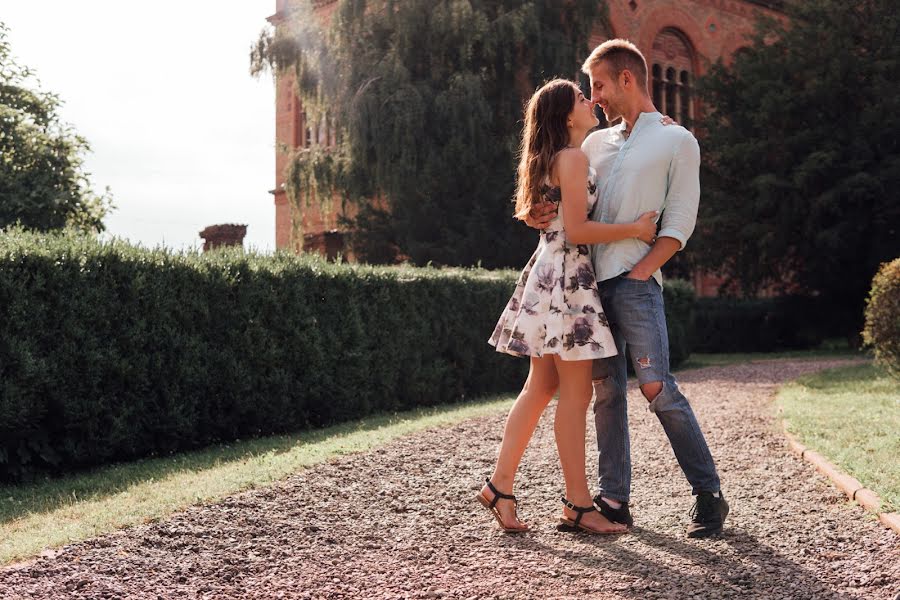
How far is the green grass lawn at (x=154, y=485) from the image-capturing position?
4.75m

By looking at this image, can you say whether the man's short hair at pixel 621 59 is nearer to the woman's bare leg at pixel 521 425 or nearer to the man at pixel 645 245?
the man at pixel 645 245

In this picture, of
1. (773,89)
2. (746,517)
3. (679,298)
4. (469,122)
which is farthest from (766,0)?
(746,517)

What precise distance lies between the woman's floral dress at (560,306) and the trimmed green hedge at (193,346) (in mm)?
4125

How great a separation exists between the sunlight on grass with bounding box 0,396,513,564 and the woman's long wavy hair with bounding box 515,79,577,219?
2606mm

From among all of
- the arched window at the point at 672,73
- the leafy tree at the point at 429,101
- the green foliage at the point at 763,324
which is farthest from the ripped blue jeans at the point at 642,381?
the arched window at the point at 672,73

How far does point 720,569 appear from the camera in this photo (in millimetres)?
3818

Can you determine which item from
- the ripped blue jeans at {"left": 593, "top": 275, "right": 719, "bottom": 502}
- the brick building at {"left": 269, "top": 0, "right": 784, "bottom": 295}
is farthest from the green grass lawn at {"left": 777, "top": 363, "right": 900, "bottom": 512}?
the brick building at {"left": 269, "top": 0, "right": 784, "bottom": 295}

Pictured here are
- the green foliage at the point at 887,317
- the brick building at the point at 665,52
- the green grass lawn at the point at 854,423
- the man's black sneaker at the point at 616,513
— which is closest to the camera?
the man's black sneaker at the point at 616,513

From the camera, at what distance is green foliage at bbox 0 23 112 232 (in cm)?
1467

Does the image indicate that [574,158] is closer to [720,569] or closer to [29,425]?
[720,569]

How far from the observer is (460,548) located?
14.0 ft

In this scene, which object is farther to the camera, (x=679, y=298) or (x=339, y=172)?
(x=339, y=172)

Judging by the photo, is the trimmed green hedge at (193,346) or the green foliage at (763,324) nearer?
the trimmed green hedge at (193,346)

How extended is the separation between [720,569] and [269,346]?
5.84 meters
